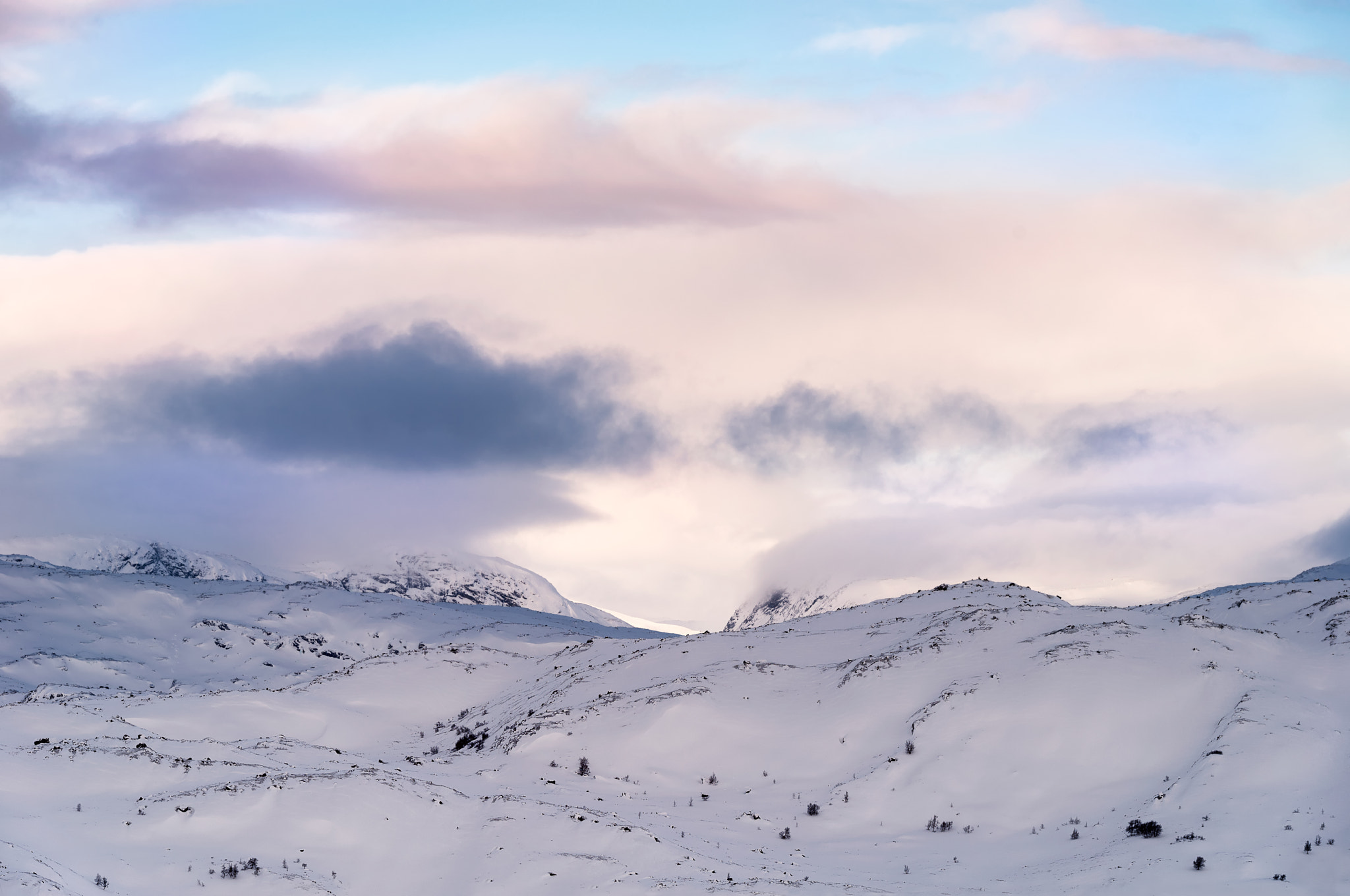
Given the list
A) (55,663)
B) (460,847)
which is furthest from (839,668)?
(55,663)

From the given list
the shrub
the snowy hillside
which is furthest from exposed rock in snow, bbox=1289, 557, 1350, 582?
the shrub

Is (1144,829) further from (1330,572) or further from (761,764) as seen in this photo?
(1330,572)

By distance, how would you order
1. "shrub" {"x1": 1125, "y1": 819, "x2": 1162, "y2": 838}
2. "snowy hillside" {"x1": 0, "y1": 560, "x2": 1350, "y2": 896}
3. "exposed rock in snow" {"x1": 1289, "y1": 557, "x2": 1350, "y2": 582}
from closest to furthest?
"snowy hillside" {"x1": 0, "y1": 560, "x2": 1350, "y2": 896} < "shrub" {"x1": 1125, "y1": 819, "x2": 1162, "y2": 838} < "exposed rock in snow" {"x1": 1289, "y1": 557, "x2": 1350, "y2": 582}

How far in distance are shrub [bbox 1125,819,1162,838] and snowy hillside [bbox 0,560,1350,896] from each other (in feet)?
1.23

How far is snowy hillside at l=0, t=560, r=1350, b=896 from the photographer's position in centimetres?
2947

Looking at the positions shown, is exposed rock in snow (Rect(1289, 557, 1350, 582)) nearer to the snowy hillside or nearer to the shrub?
the snowy hillside

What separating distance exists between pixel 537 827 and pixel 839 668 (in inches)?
883

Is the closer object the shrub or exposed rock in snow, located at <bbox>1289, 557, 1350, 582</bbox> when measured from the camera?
the shrub

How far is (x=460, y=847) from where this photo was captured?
31609 millimetres

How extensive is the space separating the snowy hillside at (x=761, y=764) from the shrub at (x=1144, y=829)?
37cm

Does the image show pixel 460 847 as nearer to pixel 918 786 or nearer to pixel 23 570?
pixel 918 786

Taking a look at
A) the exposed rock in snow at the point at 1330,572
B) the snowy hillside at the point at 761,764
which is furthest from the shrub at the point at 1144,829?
the exposed rock in snow at the point at 1330,572

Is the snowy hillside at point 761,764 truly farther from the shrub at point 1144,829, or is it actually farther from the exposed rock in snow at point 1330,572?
the exposed rock in snow at point 1330,572

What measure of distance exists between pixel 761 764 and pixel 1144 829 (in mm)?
14151
